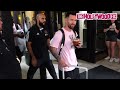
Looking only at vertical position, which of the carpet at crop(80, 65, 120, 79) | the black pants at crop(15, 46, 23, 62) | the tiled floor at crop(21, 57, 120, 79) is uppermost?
the black pants at crop(15, 46, 23, 62)

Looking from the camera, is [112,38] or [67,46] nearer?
[67,46]

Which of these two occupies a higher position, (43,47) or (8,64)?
(43,47)

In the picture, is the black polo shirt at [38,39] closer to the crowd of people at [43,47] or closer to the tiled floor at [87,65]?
the crowd of people at [43,47]

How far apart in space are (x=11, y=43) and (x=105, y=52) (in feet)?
3.16

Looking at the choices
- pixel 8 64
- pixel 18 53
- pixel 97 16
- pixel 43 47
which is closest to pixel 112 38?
pixel 97 16

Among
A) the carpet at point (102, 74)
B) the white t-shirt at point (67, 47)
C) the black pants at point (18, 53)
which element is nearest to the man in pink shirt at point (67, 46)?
the white t-shirt at point (67, 47)

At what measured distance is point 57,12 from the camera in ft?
6.45

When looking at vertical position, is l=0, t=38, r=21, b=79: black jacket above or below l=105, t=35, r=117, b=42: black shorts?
below

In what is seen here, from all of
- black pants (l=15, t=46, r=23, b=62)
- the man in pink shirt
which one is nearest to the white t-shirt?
the man in pink shirt

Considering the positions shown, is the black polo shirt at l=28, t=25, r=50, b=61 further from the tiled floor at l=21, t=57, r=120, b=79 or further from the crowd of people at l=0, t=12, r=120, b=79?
the tiled floor at l=21, t=57, r=120, b=79

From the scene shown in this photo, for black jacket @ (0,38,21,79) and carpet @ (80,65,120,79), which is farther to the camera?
carpet @ (80,65,120,79)

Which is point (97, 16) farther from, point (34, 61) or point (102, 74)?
point (34, 61)
